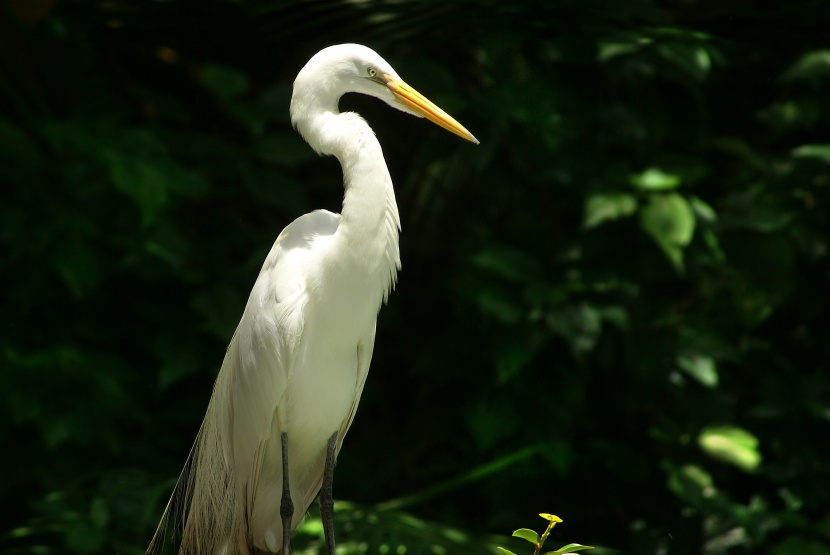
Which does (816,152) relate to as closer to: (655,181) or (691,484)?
(655,181)

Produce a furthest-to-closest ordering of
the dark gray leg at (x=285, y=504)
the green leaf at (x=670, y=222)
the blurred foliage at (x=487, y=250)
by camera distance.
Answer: the blurred foliage at (x=487, y=250), the green leaf at (x=670, y=222), the dark gray leg at (x=285, y=504)

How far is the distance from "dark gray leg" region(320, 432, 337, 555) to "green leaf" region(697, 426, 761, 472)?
1.14m

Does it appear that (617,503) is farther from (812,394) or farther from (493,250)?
(493,250)

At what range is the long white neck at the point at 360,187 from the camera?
120 centimetres

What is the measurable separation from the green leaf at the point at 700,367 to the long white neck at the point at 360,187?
118cm

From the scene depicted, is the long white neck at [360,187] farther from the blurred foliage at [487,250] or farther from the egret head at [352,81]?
the blurred foliage at [487,250]

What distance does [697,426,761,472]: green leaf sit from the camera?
2.12 m

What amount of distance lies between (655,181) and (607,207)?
0.13 metres

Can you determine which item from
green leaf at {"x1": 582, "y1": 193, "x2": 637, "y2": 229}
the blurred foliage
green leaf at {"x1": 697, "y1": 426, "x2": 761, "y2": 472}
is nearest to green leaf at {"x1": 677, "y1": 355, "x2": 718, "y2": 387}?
the blurred foliage

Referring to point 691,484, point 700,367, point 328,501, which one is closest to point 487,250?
point 700,367

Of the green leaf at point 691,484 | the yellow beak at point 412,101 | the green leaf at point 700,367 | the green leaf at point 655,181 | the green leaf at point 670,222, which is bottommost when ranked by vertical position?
the green leaf at point 691,484

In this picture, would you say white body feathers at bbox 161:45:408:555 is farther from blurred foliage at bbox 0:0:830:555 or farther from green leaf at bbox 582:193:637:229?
green leaf at bbox 582:193:637:229

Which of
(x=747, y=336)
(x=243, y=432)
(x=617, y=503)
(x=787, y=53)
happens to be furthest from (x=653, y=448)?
(x=243, y=432)

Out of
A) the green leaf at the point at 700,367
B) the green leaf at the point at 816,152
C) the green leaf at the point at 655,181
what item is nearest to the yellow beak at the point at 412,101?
the green leaf at the point at 655,181
